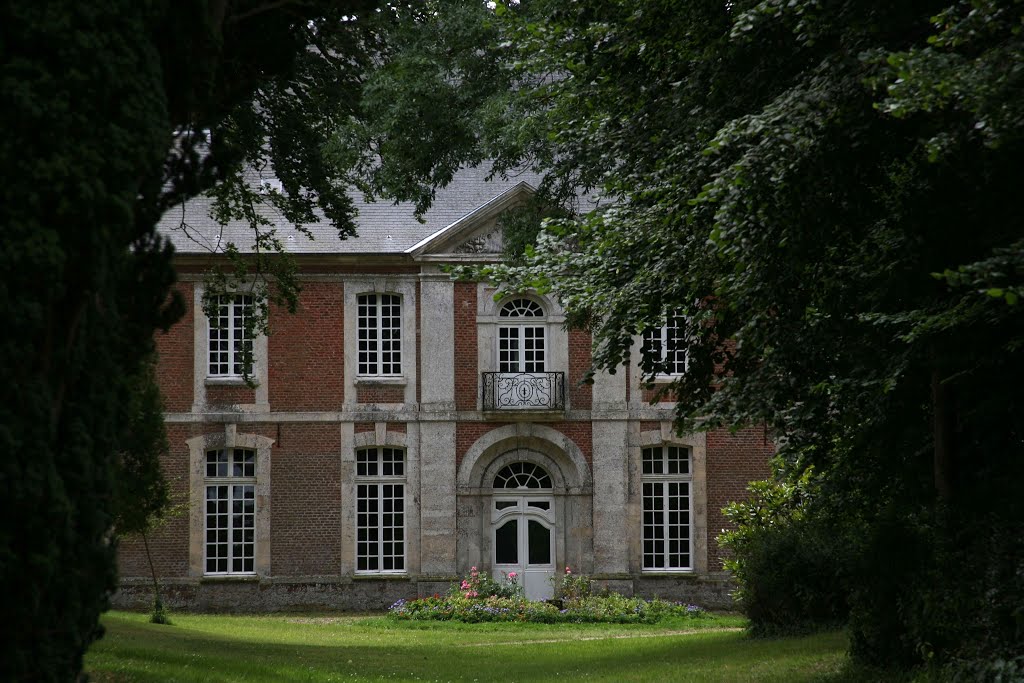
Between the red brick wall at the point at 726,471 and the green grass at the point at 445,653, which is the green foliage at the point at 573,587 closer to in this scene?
the green grass at the point at 445,653

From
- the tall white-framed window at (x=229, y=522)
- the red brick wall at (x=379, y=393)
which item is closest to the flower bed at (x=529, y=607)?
the tall white-framed window at (x=229, y=522)

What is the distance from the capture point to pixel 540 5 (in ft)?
41.1

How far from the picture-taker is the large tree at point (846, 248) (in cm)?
743

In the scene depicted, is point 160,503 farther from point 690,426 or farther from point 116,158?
point 116,158

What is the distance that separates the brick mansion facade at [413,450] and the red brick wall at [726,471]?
3cm

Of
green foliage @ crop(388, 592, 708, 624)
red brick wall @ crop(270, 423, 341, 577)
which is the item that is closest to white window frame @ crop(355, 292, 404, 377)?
red brick wall @ crop(270, 423, 341, 577)

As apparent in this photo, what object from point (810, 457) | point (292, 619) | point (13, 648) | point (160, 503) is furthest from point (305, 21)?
point (292, 619)

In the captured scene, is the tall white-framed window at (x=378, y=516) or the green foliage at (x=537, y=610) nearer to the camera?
the green foliage at (x=537, y=610)

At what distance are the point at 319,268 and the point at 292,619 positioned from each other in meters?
6.25

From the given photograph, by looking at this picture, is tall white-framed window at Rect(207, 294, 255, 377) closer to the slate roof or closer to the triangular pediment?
the slate roof

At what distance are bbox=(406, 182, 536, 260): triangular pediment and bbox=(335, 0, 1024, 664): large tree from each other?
11296 mm

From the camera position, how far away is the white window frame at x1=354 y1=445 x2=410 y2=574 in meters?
23.2

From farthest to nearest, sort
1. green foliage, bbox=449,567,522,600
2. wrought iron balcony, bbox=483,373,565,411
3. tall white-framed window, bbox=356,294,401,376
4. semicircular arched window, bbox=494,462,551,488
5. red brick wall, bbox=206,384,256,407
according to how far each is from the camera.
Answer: semicircular arched window, bbox=494,462,551,488 → tall white-framed window, bbox=356,294,401,376 → wrought iron balcony, bbox=483,373,565,411 → red brick wall, bbox=206,384,256,407 → green foliage, bbox=449,567,522,600

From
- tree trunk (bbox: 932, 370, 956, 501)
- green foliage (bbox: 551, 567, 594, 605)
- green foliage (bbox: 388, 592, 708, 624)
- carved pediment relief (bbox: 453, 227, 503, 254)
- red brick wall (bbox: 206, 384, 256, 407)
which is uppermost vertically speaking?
carved pediment relief (bbox: 453, 227, 503, 254)
